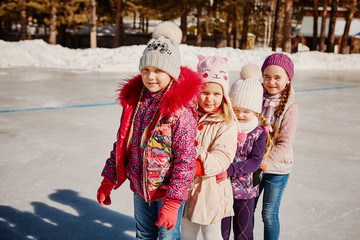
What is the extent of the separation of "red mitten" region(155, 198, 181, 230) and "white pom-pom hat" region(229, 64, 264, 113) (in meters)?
0.67

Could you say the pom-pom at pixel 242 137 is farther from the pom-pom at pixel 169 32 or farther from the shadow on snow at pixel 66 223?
the shadow on snow at pixel 66 223

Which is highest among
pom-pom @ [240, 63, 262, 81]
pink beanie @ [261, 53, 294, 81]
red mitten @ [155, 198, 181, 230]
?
pink beanie @ [261, 53, 294, 81]

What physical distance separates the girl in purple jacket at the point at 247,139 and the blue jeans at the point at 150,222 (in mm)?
383

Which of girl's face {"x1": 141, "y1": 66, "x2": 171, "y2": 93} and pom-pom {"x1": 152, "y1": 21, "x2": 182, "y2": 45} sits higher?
pom-pom {"x1": 152, "y1": 21, "x2": 182, "y2": 45}

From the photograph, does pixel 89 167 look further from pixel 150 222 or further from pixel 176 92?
pixel 176 92

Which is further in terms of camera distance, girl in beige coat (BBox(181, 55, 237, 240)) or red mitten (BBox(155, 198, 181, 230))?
girl in beige coat (BBox(181, 55, 237, 240))

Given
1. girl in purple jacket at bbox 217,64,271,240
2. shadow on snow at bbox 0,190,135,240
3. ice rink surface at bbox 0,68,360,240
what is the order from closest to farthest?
1. girl in purple jacket at bbox 217,64,271,240
2. shadow on snow at bbox 0,190,135,240
3. ice rink surface at bbox 0,68,360,240

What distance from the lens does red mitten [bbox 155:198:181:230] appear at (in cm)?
163

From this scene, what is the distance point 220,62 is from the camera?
190 cm

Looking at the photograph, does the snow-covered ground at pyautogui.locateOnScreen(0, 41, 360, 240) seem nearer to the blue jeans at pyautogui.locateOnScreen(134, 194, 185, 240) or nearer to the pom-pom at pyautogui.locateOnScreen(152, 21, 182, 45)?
the blue jeans at pyautogui.locateOnScreen(134, 194, 185, 240)

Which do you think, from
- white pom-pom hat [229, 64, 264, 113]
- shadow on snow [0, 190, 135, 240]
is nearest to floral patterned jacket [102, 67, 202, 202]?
white pom-pom hat [229, 64, 264, 113]

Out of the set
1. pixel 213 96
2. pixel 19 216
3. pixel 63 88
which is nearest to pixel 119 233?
pixel 19 216

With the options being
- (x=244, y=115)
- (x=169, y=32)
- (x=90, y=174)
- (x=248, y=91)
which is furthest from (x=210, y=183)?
(x=90, y=174)

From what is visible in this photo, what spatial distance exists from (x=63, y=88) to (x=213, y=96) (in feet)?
25.7
